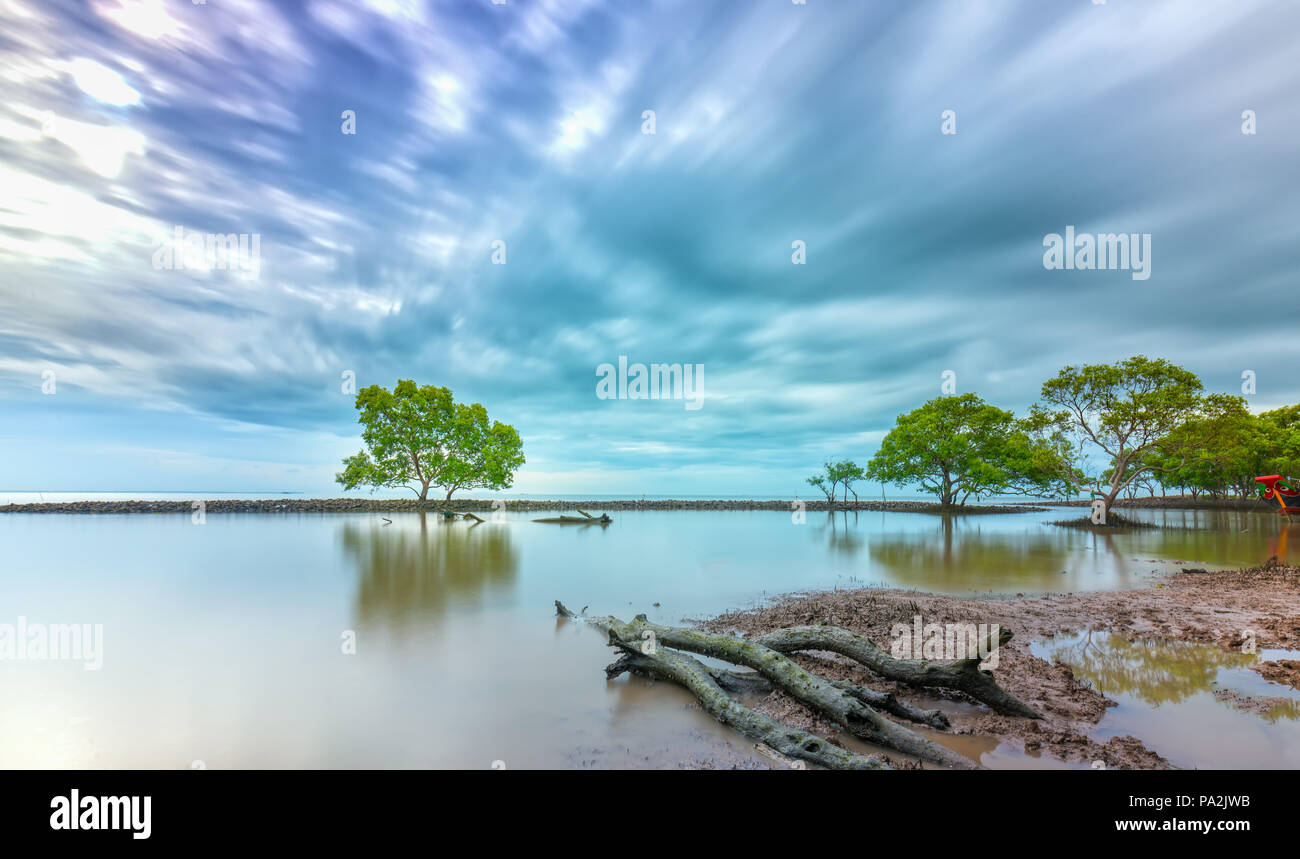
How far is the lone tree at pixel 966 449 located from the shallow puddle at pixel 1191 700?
4714 cm

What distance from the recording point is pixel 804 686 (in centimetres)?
586

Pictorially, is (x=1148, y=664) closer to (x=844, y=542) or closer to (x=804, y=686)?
(x=804, y=686)

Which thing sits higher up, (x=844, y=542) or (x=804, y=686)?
(x=804, y=686)

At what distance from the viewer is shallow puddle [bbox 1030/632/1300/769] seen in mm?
4891

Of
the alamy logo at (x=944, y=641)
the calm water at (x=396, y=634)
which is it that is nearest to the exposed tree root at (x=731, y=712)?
the calm water at (x=396, y=634)

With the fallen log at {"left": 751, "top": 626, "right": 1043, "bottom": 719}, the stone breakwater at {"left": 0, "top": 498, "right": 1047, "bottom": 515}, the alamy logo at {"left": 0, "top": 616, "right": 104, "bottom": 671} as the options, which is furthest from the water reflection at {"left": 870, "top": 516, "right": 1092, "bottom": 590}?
the stone breakwater at {"left": 0, "top": 498, "right": 1047, "bottom": 515}

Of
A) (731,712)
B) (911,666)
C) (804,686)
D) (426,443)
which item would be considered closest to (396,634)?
(731,712)

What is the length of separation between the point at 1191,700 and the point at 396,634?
37.0 feet
